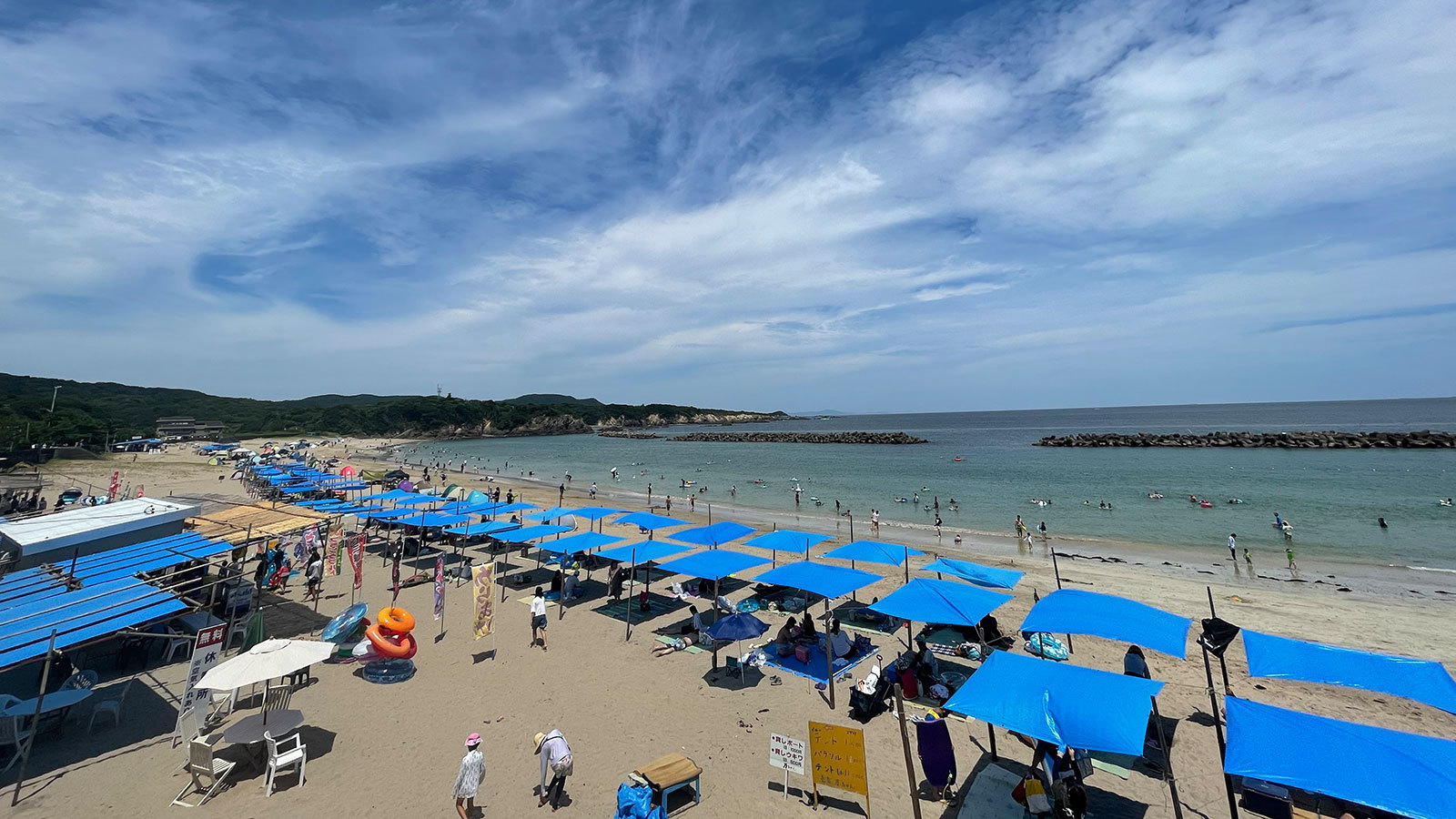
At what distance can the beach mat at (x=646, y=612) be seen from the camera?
621 inches

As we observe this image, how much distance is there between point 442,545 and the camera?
931 inches

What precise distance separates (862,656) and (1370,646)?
13.1 metres

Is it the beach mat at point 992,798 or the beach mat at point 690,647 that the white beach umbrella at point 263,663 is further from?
the beach mat at point 992,798

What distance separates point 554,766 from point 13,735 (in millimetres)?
8545

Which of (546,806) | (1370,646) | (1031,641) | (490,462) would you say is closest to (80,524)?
(546,806)

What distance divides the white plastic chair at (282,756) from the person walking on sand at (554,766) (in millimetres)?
3759

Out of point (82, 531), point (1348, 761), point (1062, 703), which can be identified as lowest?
point (1062, 703)

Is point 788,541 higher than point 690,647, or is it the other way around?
point 788,541

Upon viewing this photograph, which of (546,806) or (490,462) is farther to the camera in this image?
(490,462)

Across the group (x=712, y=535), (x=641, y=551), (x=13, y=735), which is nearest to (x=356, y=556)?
(x=13, y=735)

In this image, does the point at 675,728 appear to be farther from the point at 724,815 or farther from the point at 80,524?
Result: the point at 80,524

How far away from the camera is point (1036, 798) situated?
6.73m

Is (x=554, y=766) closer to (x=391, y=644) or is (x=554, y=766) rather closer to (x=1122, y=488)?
(x=391, y=644)

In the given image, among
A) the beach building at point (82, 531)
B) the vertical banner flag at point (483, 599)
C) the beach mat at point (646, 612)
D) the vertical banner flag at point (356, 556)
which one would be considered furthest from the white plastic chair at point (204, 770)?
the beach building at point (82, 531)
